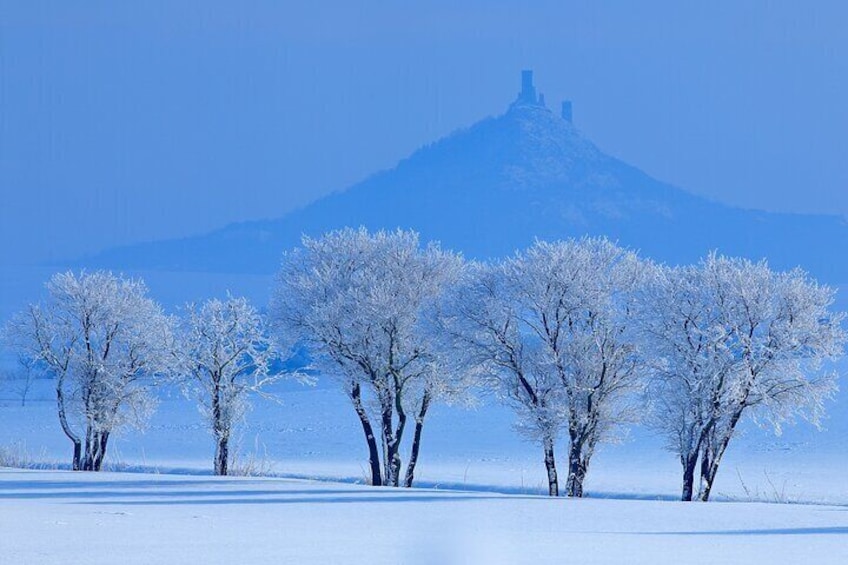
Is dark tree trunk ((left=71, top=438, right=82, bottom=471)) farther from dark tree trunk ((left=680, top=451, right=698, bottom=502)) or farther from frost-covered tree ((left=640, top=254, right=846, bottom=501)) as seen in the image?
dark tree trunk ((left=680, top=451, right=698, bottom=502))

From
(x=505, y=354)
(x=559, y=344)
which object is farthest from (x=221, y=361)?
(x=559, y=344)

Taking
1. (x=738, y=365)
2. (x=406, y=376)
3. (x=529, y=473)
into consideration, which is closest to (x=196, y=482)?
(x=406, y=376)

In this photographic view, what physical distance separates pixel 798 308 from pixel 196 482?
2233cm

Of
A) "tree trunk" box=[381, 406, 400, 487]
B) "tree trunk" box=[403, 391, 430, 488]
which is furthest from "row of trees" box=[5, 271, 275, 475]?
"tree trunk" box=[403, 391, 430, 488]

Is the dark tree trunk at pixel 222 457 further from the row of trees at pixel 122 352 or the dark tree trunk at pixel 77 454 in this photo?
the dark tree trunk at pixel 77 454

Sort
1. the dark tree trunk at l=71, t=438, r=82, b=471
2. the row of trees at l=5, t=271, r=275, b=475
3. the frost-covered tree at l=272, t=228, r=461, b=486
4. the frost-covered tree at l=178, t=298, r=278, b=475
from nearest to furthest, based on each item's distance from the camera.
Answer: the frost-covered tree at l=272, t=228, r=461, b=486 < the frost-covered tree at l=178, t=298, r=278, b=475 < the row of trees at l=5, t=271, r=275, b=475 < the dark tree trunk at l=71, t=438, r=82, b=471

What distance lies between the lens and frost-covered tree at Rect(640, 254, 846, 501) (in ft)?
129

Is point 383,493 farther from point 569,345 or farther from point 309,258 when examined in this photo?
point 309,258

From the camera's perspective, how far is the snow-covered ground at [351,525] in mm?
18688

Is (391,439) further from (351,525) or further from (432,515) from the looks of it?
(351,525)

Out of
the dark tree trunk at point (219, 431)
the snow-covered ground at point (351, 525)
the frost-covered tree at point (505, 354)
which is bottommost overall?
the snow-covered ground at point (351, 525)

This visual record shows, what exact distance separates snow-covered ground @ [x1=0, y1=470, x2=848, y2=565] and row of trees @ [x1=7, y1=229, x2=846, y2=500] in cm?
661

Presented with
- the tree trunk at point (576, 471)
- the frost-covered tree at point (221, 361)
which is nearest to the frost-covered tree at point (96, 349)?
the frost-covered tree at point (221, 361)

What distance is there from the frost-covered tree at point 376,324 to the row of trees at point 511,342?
0.27 feet
